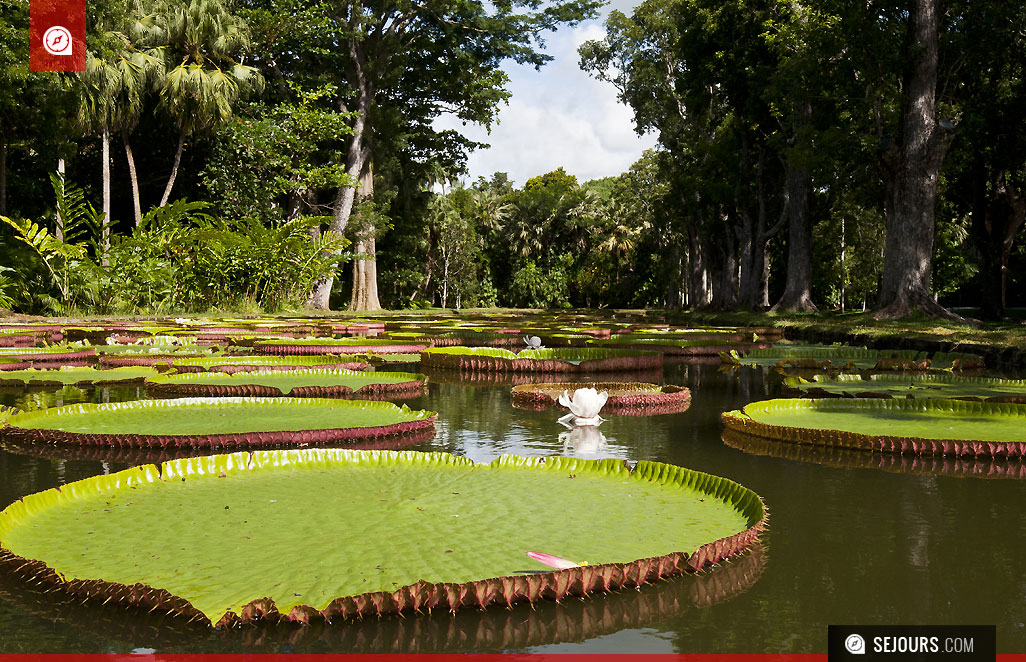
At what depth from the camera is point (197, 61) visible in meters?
20.9

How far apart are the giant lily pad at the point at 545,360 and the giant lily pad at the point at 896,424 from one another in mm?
2872

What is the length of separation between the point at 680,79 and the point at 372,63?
9049 mm

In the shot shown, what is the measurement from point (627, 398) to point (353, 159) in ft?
66.3

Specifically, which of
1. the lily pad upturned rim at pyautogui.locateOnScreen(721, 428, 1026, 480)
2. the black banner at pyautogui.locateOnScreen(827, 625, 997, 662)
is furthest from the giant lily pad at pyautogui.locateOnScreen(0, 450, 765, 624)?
the lily pad upturned rim at pyautogui.locateOnScreen(721, 428, 1026, 480)

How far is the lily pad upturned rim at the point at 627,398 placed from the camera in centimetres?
485

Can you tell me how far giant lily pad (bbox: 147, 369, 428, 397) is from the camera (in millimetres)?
5148

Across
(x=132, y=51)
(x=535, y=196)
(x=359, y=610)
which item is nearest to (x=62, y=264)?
(x=132, y=51)

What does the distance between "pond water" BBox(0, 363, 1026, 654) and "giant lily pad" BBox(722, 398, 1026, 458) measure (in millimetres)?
213

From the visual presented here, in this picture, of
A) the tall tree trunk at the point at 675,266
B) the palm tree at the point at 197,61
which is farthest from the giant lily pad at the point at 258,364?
the tall tree trunk at the point at 675,266

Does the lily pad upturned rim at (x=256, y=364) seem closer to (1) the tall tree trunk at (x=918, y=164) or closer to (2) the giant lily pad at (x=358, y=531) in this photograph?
(2) the giant lily pad at (x=358, y=531)

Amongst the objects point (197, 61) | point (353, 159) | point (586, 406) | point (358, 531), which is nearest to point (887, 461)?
point (586, 406)

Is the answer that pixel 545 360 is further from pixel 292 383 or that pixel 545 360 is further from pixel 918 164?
pixel 918 164

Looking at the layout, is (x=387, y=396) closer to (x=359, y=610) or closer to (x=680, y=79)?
(x=359, y=610)

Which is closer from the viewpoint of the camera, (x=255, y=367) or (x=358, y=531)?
(x=358, y=531)
